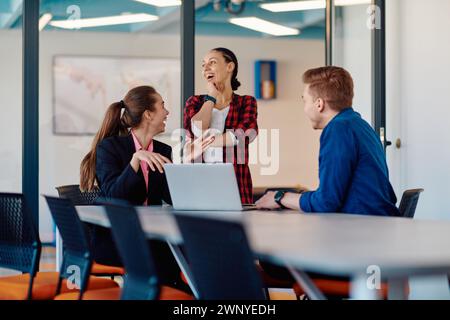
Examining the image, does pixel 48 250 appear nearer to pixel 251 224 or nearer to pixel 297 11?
pixel 297 11

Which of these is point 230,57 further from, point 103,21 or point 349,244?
point 349,244

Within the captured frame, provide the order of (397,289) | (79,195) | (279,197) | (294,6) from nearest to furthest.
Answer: (397,289) → (279,197) → (79,195) → (294,6)

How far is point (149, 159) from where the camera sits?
154 inches

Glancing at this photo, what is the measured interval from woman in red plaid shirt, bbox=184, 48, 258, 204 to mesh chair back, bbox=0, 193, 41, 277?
1.58 m

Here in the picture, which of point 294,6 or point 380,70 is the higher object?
point 294,6

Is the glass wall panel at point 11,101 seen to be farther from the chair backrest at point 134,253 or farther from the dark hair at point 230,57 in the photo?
the chair backrest at point 134,253

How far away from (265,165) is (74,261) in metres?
3.53

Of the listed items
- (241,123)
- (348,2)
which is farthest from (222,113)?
(348,2)

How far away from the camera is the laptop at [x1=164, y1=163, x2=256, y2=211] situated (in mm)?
3441

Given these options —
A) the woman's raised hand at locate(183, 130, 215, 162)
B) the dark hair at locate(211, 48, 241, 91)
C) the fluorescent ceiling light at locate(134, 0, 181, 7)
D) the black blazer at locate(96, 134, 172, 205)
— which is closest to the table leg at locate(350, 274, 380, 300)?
the black blazer at locate(96, 134, 172, 205)

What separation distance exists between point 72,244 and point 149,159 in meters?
0.82

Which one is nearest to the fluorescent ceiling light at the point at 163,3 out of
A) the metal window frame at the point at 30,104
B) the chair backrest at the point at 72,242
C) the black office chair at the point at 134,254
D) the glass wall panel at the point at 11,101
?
the metal window frame at the point at 30,104

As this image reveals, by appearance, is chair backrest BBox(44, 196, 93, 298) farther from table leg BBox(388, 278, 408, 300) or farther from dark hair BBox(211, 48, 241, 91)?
dark hair BBox(211, 48, 241, 91)
